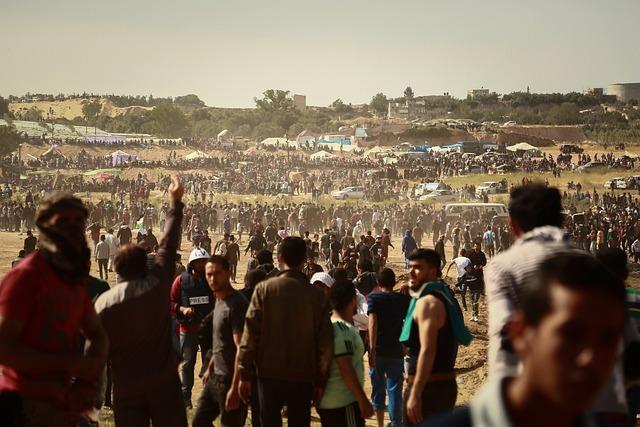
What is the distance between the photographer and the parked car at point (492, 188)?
5281 centimetres

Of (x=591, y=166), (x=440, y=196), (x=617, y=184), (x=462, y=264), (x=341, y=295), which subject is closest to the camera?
(x=341, y=295)

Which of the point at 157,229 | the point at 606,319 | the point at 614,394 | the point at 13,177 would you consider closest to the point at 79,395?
the point at 614,394

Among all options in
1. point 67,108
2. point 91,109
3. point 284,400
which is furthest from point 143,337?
point 67,108

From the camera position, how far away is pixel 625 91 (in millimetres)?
157500

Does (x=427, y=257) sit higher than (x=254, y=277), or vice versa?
(x=427, y=257)

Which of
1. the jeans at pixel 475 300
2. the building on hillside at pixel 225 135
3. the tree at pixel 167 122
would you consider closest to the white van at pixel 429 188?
the jeans at pixel 475 300

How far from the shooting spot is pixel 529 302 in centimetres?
189

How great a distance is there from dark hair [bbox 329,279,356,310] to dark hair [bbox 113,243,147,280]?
146cm

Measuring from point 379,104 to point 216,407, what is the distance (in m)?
152

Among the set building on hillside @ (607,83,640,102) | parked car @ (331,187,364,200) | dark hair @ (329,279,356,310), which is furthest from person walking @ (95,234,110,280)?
building on hillside @ (607,83,640,102)

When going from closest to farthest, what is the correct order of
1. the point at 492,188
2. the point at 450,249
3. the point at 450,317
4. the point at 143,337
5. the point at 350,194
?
1. the point at 143,337
2. the point at 450,317
3. the point at 450,249
4. the point at 492,188
5. the point at 350,194

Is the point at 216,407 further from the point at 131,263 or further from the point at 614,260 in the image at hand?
the point at 614,260

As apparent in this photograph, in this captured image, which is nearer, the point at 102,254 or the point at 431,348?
the point at 431,348

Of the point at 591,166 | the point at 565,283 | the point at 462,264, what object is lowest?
the point at 591,166
